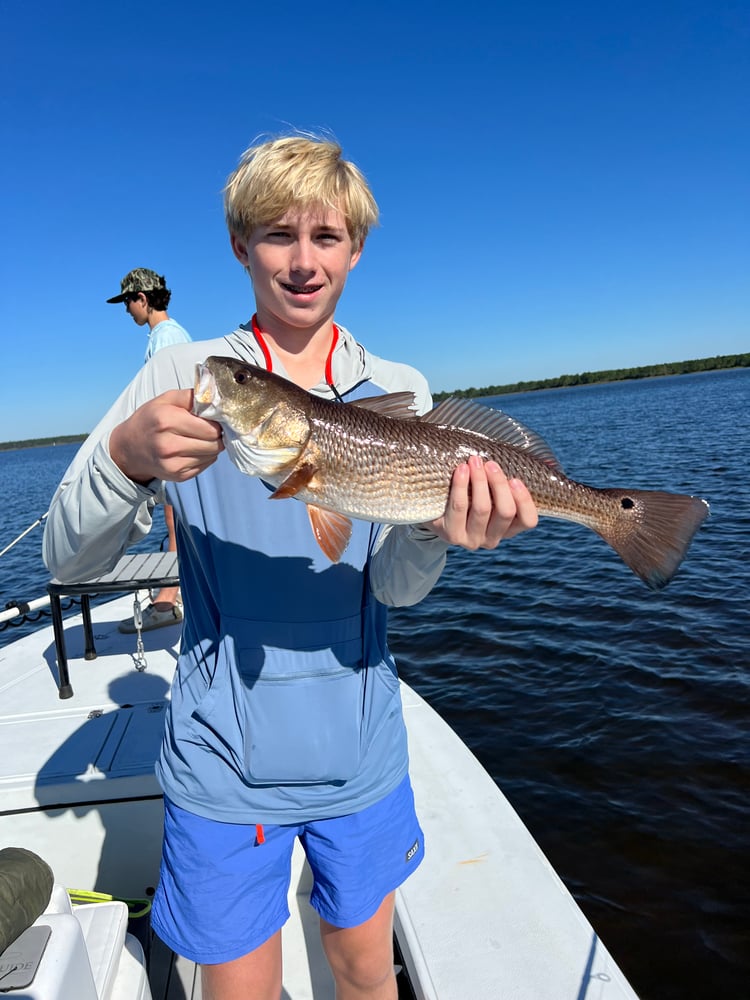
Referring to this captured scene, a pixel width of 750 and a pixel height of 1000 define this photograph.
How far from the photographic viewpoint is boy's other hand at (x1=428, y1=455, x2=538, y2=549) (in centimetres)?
235

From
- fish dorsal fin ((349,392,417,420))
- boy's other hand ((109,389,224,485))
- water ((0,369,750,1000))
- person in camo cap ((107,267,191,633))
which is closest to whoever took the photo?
boy's other hand ((109,389,224,485))

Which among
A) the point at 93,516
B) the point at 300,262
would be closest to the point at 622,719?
the point at 300,262

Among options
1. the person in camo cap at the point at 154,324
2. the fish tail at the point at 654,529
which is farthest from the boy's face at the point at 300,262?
the person in camo cap at the point at 154,324

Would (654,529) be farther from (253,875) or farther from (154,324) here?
(154,324)

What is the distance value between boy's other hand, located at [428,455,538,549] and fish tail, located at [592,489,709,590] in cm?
65

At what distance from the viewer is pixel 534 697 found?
8898mm

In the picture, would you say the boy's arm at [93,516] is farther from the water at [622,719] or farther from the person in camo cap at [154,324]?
the water at [622,719]

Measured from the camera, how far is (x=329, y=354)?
2.73 meters

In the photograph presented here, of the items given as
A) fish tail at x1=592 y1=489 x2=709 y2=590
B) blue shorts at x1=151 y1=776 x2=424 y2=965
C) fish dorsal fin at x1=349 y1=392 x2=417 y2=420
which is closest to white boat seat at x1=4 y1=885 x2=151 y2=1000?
blue shorts at x1=151 y1=776 x2=424 y2=965

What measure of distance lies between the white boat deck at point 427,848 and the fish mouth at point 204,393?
2.55m

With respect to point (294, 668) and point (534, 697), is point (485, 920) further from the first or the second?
point (534, 697)

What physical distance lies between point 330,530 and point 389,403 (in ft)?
1.93

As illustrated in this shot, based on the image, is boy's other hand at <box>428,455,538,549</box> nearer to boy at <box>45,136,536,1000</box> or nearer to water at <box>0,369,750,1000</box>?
boy at <box>45,136,536,1000</box>


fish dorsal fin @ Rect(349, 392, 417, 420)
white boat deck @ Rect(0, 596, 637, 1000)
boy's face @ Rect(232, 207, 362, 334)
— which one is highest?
boy's face @ Rect(232, 207, 362, 334)
